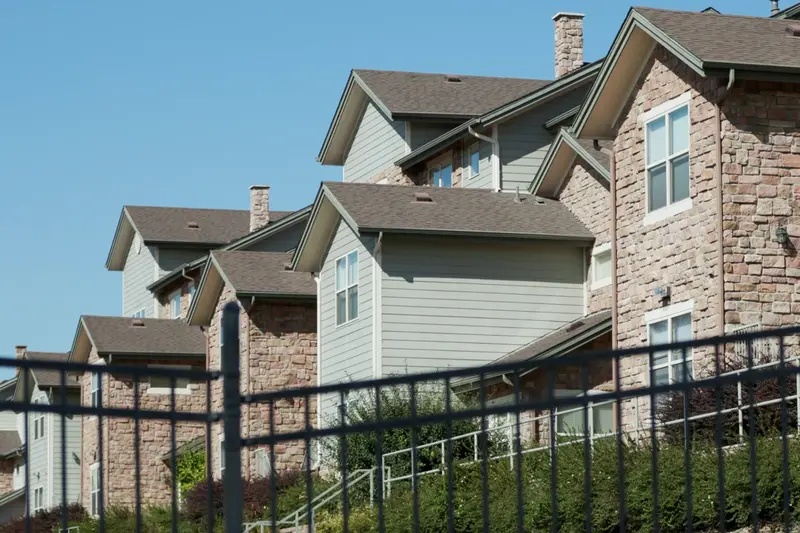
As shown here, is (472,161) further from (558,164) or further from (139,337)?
(139,337)

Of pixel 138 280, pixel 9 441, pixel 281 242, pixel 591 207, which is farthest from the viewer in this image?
pixel 9 441

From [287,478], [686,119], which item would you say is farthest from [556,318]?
[686,119]

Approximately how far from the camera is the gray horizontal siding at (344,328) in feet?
99.8

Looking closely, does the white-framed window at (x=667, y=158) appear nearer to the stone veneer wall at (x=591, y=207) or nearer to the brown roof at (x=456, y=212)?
the stone veneer wall at (x=591, y=207)

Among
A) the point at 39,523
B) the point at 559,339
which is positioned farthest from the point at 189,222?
the point at 39,523

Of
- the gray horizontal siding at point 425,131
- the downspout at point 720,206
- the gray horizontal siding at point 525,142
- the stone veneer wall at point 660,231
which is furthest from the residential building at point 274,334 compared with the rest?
the downspout at point 720,206

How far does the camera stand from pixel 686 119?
2238cm

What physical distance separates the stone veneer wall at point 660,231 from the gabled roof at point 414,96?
12.7 m

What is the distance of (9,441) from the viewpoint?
68.8 meters

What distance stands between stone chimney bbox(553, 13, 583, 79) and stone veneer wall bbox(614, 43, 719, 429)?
1258cm

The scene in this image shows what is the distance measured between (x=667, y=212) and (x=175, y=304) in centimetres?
2963

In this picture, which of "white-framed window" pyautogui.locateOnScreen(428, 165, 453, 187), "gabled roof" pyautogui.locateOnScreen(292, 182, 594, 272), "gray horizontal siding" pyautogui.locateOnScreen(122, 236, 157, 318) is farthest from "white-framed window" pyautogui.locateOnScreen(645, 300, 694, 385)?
"gray horizontal siding" pyautogui.locateOnScreen(122, 236, 157, 318)

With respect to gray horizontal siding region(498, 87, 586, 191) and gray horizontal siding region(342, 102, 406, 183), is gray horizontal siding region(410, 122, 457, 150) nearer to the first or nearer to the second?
gray horizontal siding region(342, 102, 406, 183)

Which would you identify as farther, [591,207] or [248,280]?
[248,280]
